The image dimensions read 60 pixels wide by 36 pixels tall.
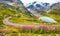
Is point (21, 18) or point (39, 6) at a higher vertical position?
point (39, 6)

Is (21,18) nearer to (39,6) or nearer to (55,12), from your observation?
(39,6)

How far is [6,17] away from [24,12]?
0.64ft

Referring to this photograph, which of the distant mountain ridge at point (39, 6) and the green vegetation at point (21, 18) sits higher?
the distant mountain ridge at point (39, 6)

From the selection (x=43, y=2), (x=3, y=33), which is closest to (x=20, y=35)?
(x=3, y=33)

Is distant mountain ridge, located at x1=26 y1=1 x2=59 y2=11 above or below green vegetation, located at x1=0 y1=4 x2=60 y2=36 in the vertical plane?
above

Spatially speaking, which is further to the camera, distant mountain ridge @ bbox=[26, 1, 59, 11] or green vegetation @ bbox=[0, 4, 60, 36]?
distant mountain ridge @ bbox=[26, 1, 59, 11]

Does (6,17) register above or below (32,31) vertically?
above

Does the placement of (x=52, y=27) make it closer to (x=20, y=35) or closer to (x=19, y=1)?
(x=20, y=35)

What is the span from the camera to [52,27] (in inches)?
63.5

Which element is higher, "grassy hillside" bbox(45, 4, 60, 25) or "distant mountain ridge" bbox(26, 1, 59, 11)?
"distant mountain ridge" bbox(26, 1, 59, 11)

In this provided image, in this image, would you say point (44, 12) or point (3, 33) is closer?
point (3, 33)

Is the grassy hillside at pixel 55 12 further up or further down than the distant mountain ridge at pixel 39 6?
further down

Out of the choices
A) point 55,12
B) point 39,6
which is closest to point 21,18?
point 39,6

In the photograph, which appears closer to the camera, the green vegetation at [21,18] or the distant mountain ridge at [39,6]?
the green vegetation at [21,18]
